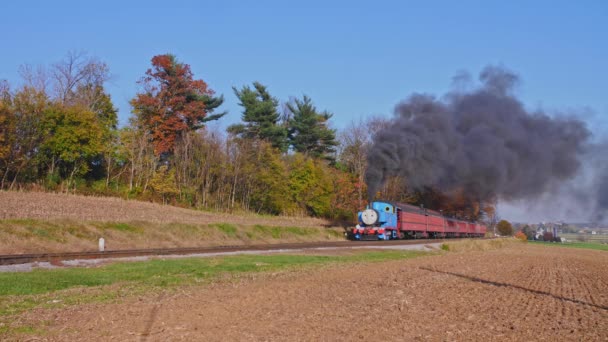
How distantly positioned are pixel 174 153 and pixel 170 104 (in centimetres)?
583

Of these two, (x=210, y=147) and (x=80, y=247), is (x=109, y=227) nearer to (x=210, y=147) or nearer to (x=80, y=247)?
(x=80, y=247)

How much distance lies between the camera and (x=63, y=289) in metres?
13.7

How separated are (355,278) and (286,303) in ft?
16.9

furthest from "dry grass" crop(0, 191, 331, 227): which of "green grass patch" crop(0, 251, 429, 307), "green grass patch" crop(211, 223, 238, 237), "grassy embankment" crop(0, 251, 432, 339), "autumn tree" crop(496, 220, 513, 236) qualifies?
"autumn tree" crop(496, 220, 513, 236)

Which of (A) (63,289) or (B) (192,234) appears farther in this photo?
(B) (192,234)

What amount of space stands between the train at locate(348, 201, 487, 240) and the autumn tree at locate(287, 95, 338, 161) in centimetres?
2713

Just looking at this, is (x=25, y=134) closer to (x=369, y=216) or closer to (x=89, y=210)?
(x=89, y=210)

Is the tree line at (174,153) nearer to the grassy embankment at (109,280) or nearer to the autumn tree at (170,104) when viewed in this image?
the autumn tree at (170,104)

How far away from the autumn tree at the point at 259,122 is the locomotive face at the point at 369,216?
100ft

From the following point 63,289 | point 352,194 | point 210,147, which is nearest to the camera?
point 63,289

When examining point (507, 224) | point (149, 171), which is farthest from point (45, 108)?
point (507, 224)

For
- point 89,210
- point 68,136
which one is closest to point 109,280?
point 89,210

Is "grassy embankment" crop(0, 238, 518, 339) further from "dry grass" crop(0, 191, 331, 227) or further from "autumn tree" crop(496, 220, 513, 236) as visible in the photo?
"autumn tree" crop(496, 220, 513, 236)

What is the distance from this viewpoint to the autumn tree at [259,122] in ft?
223
